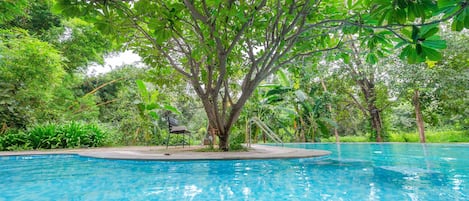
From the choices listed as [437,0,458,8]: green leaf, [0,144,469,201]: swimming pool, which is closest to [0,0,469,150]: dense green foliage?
[437,0,458,8]: green leaf

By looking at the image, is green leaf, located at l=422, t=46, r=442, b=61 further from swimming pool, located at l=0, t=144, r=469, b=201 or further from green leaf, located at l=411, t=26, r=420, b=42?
swimming pool, located at l=0, t=144, r=469, b=201

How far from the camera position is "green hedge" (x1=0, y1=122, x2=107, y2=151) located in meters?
7.21


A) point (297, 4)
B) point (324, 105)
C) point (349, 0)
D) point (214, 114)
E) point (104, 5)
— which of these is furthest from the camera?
point (324, 105)

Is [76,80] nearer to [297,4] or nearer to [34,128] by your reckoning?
[34,128]

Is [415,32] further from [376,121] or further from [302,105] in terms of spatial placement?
[376,121]

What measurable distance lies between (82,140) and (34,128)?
133 cm

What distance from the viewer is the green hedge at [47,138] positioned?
23.7 ft

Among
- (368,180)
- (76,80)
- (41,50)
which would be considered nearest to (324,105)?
(368,180)

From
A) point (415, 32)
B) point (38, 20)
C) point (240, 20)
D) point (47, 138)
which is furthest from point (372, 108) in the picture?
point (38, 20)

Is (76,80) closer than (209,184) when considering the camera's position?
No

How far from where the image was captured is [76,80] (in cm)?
1136

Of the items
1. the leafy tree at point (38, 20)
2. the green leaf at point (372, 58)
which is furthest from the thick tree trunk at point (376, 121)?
the leafy tree at point (38, 20)

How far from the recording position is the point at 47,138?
24.6 ft

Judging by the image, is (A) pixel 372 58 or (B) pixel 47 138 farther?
(B) pixel 47 138
